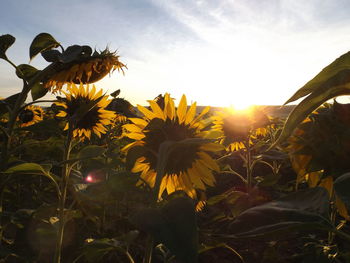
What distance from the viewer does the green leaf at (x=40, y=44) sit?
1.50 meters

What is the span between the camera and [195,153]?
1225 mm

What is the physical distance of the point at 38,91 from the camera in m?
1.69

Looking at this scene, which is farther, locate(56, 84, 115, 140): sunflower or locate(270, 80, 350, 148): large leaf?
locate(56, 84, 115, 140): sunflower

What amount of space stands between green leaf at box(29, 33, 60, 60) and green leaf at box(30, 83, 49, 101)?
0.65 ft

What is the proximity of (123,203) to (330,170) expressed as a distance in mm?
2308

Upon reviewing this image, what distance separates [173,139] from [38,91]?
0.96 meters

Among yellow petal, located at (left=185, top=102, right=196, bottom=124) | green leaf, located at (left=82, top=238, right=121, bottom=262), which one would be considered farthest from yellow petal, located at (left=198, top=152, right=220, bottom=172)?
green leaf, located at (left=82, top=238, right=121, bottom=262)

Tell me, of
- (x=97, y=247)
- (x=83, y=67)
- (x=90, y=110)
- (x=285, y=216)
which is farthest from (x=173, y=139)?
(x=90, y=110)

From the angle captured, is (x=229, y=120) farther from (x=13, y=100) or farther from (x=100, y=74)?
(x=13, y=100)

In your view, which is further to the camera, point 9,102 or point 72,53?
point 9,102

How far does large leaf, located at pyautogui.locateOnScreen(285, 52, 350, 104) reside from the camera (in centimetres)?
42

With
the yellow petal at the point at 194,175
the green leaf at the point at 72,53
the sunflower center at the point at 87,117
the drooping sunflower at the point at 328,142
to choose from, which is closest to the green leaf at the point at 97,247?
the yellow petal at the point at 194,175

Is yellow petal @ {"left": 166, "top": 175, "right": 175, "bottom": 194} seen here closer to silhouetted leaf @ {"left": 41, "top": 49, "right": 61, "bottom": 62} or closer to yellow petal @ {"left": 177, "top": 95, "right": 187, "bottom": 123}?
yellow petal @ {"left": 177, "top": 95, "right": 187, "bottom": 123}

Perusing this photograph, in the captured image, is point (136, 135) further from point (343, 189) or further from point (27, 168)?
point (343, 189)
